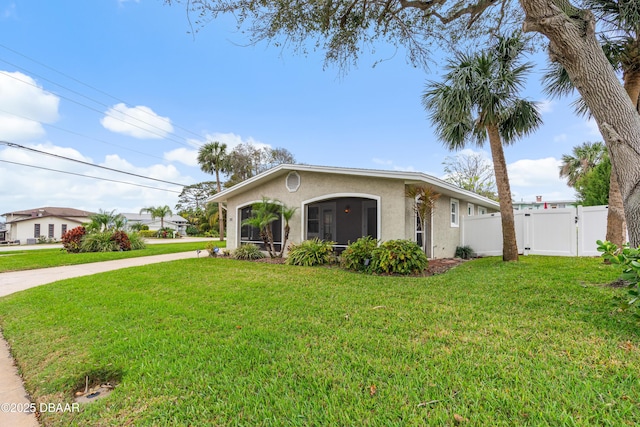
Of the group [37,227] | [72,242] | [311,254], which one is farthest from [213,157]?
[37,227]

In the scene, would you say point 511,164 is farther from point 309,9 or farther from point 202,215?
point 202,215

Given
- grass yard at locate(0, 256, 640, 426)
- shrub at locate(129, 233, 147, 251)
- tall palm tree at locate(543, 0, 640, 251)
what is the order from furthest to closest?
1. shrub at locate(129, 233, 147, 251)
2. tall palm tree at locate(543, 0, 640, 251)
3. grass yard at locate(0, 256, 640, 426)

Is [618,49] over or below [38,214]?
over

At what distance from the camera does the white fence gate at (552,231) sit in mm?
9516

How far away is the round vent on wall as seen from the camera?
11.5 m

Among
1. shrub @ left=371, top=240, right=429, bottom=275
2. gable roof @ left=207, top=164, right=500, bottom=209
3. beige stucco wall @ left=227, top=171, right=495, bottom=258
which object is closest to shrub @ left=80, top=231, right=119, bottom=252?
beige stucco wall @ left=227, top=171, right=495, bottom=258

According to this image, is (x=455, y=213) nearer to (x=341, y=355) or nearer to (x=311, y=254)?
(x=311, y=254)

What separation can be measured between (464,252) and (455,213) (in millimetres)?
1784

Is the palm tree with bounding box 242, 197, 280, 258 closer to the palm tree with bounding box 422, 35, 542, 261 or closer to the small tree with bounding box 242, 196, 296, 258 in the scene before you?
the small tree with bounding box 242, 196, 296, 258

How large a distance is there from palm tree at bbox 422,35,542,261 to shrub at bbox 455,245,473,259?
10.6ft

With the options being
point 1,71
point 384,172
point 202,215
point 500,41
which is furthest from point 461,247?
point 202,215

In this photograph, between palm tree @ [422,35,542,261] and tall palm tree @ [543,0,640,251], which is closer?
tall palm tree @ [543,0,640,251]

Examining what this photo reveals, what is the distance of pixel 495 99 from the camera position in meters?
8.47

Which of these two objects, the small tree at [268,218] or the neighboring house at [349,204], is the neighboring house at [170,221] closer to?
the neighboring house at [349,204]
